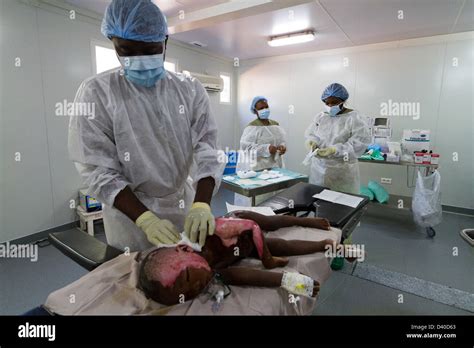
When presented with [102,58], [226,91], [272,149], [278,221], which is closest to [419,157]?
[272,149]

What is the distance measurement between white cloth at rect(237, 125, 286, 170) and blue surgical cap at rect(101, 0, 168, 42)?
237 centimetres

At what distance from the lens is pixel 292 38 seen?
3734mm

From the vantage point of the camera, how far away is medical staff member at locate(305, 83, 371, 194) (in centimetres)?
267

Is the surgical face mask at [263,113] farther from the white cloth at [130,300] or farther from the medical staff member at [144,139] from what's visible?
the white cloth at [130,300]

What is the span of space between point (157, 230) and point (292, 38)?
12.0 feet

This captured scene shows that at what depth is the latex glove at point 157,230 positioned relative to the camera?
3.18ft

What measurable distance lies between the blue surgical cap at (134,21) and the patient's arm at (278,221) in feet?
2.90

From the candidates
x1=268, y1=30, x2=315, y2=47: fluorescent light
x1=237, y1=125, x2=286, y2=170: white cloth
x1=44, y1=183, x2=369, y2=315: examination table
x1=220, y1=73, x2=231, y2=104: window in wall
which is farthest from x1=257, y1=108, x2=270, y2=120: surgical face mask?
x1=44, y1=183, x2=369, y2=315: examination table

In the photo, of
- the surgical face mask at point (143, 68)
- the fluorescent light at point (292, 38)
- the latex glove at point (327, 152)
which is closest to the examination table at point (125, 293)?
the surgical face mask at point (143, 68)

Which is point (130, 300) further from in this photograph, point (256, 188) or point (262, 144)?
point (262, 144)

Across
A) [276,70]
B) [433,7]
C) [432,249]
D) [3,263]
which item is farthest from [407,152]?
[3,263]

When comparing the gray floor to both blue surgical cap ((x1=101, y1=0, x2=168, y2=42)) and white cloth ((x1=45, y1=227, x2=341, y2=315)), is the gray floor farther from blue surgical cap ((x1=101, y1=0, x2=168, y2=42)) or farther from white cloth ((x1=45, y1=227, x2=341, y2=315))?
blue surgical cap ((x1=101, y1=0, x2=168, y2=42))

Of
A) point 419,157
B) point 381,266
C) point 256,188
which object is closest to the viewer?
point 256,188
